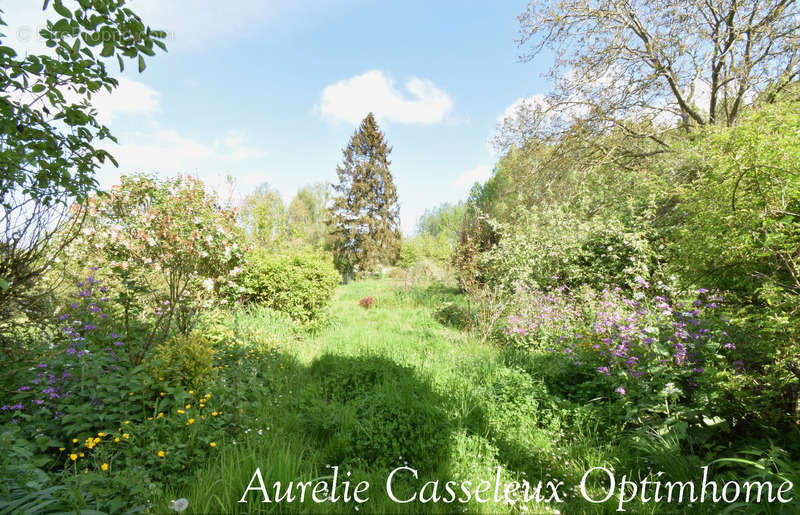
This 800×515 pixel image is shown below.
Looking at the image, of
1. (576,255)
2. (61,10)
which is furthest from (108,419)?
(576,255)

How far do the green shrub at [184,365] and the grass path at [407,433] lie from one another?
69 cm

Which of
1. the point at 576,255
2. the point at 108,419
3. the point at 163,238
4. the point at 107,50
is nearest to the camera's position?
the point at 107,50

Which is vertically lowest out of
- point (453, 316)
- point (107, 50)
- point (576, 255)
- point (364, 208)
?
point (453, 316)

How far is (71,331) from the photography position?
2.96m

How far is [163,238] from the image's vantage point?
5980mm

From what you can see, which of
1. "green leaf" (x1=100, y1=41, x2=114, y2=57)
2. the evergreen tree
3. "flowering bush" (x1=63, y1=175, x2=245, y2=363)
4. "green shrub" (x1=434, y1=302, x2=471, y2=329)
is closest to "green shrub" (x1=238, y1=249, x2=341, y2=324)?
"flowering bush" (x1=63, y1=175, x2=245, y2=363)

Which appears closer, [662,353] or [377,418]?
[662,353]

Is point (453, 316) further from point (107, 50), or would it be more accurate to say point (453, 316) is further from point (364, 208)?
point (364, 208)

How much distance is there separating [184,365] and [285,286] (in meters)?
3.48

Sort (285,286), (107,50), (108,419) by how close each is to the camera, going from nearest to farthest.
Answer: (107,50), (108,419), (285,286)

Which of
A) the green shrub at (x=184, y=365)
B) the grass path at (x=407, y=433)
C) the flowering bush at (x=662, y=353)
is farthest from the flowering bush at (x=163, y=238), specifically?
the flowering bush at (x=662, y=353)

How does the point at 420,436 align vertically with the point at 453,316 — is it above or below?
below

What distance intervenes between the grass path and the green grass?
1cm

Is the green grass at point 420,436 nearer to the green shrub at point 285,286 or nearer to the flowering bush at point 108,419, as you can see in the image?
the flowering bush at point 108,419
